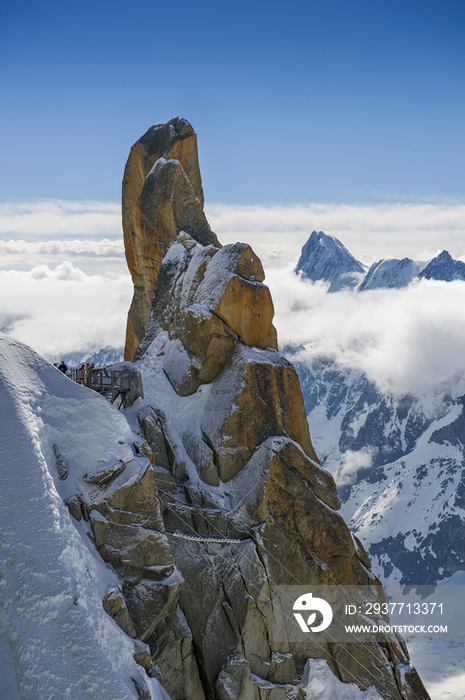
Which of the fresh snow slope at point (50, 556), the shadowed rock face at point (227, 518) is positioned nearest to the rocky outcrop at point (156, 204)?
the shadowed rock face at point (227, 518)

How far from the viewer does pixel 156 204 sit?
44625 mm

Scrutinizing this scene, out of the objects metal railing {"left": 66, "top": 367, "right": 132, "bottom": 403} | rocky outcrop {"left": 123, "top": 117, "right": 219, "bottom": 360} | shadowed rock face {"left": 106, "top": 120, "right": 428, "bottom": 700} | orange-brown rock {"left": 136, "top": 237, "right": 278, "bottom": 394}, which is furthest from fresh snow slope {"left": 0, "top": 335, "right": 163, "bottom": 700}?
rocky outcrop {"left": 123, "top": 117, "right": 219, "bottom": 360}

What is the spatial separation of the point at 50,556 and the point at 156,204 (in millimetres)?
33443

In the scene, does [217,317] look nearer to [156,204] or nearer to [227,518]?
[227,518]

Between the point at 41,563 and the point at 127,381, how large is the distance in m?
16.6

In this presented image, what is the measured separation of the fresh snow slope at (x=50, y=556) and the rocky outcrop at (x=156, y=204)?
2366cm

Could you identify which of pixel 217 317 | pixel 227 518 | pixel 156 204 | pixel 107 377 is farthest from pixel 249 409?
pixel 156 204

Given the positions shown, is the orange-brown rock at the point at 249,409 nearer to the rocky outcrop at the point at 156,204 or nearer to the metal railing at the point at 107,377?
the metal railing at the point at 107,377

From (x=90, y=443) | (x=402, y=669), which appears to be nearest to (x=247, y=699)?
(x=402, y=669)

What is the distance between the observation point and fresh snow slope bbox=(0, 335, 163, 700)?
51.2 feet

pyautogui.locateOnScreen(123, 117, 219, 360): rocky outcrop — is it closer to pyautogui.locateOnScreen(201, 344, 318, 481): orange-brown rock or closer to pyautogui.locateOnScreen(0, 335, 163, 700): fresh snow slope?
pyautogui.locateOnScreen(201, 344, 318, 481): orange-brown rock

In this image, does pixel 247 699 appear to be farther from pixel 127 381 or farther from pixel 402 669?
pixel 127 381

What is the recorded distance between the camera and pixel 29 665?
50.1 ft

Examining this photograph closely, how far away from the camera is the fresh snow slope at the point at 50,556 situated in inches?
615
